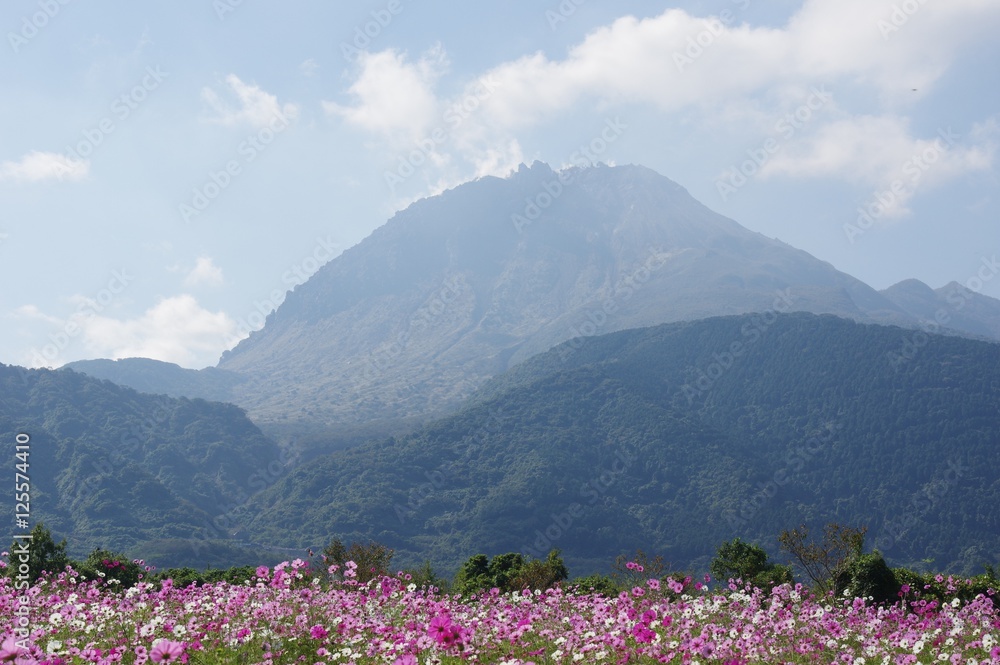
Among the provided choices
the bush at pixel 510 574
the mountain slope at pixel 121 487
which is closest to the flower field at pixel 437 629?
the bush at pixel 510 574

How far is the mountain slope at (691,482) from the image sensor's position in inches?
5994

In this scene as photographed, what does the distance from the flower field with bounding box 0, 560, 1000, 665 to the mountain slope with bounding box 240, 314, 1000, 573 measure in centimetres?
13550

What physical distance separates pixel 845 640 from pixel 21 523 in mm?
13003

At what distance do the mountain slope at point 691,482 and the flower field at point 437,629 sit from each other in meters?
135

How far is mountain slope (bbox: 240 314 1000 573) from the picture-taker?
500 feet

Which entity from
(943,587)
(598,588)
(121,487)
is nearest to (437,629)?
(943,587)

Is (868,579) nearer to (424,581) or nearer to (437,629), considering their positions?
(424,581)

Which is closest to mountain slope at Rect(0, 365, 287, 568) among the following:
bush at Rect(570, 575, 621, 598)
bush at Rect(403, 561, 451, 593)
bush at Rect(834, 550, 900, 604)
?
bush at Rect(403, 561, 451, 593)

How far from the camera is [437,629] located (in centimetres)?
600

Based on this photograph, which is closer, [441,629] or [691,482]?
[441,629]

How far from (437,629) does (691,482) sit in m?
178

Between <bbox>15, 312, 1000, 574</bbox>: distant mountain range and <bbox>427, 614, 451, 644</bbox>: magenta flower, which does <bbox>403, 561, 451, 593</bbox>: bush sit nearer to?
<bbox>427, 614, 451, 644</bbox>: magenta flower

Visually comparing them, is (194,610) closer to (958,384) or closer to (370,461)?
(370,461)

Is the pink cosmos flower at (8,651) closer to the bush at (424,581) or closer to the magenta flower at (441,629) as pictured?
the magenta flower at (441,629)
